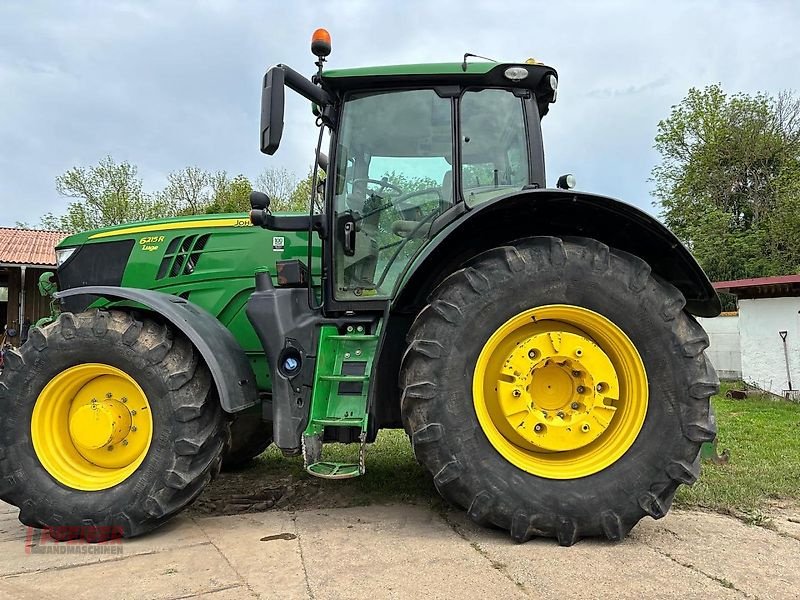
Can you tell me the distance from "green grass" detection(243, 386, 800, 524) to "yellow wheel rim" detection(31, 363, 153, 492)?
1.13m

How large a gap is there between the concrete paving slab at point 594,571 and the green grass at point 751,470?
1079 millimetres

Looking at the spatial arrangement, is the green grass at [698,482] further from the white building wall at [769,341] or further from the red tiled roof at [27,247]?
the red tiled roof at [27,247]

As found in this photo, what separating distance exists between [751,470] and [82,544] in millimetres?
4416

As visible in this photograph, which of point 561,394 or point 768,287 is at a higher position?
point 768,287

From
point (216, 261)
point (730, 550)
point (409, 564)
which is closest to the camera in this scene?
point (409, 564)

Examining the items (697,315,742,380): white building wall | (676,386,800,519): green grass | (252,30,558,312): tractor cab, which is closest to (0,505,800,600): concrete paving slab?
(676,386,800,519): green grass

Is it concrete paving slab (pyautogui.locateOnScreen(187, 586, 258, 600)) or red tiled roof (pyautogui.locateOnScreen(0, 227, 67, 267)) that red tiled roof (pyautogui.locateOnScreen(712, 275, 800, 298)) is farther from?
red tiled roof (pyautogui.locateOnScreen(0, 227, 67, 267))

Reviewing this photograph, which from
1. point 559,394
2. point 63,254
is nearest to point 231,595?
point 559,394

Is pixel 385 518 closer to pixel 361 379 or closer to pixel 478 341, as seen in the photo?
pixel 361 379

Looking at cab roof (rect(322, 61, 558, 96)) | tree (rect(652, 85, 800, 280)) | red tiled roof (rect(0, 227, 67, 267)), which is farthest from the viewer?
tree (rect(652, 85, 800, 280))

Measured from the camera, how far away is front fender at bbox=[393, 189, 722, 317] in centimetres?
303

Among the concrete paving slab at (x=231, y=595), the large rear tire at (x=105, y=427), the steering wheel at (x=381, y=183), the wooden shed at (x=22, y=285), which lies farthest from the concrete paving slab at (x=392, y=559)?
the wooden shed at (x=22, y=285)

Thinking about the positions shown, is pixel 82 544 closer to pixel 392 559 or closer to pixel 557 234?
pixel 392 559

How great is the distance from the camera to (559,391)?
3064 millimetres
